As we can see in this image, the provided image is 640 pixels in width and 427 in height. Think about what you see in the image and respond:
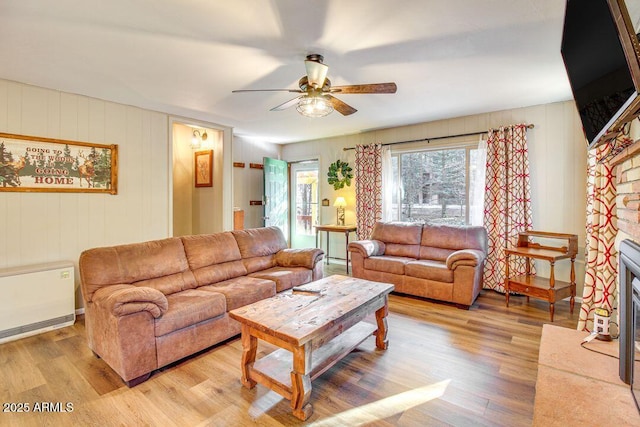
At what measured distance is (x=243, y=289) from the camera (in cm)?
286

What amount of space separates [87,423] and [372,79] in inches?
133

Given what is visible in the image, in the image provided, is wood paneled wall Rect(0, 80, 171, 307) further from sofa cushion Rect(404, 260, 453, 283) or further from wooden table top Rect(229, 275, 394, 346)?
sofa cushion Rect(404, 260, 453, 283)

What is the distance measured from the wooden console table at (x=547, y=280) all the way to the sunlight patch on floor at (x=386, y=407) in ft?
6.25

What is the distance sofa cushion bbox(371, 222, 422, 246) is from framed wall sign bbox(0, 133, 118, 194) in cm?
362

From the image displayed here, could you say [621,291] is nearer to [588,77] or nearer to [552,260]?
[588,77]

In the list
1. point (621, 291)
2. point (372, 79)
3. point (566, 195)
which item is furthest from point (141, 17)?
point (566, 195)

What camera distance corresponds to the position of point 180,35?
7.22ft

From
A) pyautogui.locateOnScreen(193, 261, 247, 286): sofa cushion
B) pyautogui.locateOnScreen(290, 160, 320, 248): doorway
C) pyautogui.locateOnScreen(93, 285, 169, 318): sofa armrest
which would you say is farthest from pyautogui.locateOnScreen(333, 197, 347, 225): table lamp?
pyautogui.locateOnScreen(93, 285, 169, 318): sofa armrest

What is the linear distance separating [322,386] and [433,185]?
11.9ft

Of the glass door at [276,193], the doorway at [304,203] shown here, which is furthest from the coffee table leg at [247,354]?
the doorway at [304,203]

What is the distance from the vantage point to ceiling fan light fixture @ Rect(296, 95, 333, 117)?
8.31 ft

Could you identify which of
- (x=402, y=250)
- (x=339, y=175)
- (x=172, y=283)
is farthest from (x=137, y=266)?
(x=339, y=175)

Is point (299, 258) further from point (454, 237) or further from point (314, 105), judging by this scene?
point (454, 237)

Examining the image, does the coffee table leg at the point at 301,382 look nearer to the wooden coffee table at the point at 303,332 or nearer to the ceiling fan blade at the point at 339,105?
the wooden coffee table at the point at 303,332
